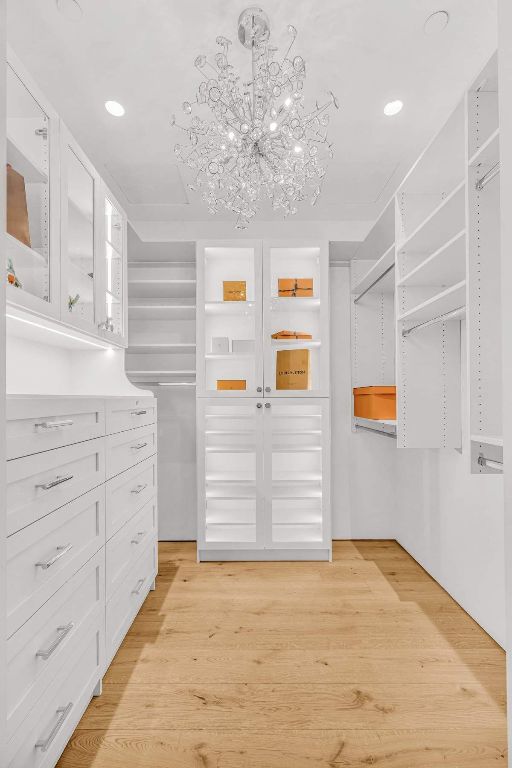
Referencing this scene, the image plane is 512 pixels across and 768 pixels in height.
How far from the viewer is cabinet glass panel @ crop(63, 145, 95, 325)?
1.98 meters

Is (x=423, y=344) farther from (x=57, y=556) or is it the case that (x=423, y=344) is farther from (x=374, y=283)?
(x=57, y=556)

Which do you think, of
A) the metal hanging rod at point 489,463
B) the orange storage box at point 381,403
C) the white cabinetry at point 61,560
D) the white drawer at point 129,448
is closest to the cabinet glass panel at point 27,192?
the white cabinetry at point 61,560

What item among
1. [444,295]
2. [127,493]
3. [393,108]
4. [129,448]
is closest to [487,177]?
[444,295]

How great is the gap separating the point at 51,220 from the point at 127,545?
4.69ft

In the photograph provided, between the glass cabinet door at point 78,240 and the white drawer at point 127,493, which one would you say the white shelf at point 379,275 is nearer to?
the glass cabinet door at point 78,240

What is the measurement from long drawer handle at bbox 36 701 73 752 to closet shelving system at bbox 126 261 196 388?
7.49ft

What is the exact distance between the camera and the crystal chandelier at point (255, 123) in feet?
6.07

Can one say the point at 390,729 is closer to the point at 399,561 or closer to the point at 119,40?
the point at 399,561

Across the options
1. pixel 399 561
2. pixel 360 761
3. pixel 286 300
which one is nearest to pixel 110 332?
pixel 286 300

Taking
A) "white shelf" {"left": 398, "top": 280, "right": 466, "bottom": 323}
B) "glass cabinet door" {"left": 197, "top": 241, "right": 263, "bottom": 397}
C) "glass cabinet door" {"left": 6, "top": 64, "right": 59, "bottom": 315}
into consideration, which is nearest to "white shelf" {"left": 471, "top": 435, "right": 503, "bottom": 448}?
"white shelf" {"left": 398, "top": 280, "right": 466, "bottom": 323}

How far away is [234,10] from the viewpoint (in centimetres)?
180

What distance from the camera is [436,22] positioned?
6.01 feet

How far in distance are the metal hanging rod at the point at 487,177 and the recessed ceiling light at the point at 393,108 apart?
3.61 feet

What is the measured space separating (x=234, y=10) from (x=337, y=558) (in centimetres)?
311
